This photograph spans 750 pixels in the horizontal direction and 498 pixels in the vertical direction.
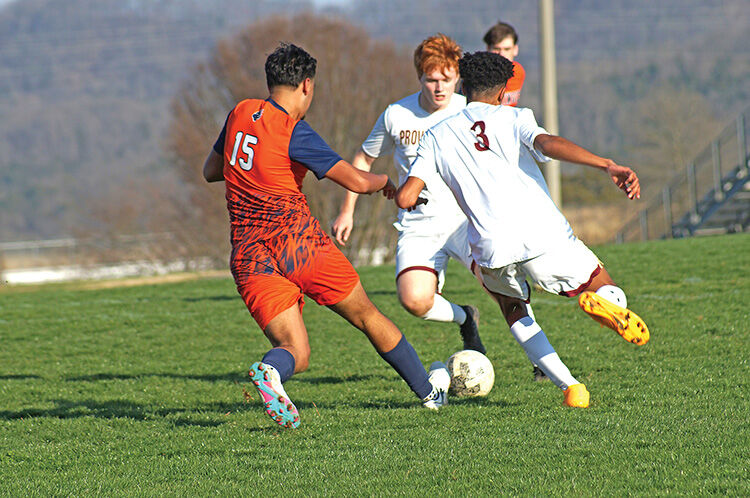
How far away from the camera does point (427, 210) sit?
236 inches

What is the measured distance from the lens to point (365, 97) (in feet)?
98.4

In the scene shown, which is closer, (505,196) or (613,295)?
(613,295)

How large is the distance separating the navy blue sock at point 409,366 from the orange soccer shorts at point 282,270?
1.84 ft

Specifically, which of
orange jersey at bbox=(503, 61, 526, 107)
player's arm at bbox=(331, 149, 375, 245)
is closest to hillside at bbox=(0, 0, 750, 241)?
orange jersey at bbox=(503, 61, 526, 107)

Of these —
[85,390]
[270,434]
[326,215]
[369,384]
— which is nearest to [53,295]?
[85,390]

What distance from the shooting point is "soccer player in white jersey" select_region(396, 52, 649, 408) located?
4.50 metres

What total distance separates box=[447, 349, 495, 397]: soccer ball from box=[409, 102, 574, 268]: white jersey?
0.97 metres

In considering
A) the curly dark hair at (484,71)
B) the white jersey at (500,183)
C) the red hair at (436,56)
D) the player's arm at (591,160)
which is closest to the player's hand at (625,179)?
the player's arm at (591,160)

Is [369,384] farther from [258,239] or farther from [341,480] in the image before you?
[341,480]

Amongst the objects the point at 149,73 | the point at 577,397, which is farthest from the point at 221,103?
the point at 149,73

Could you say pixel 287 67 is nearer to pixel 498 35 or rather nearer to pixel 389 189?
pixel 389 189

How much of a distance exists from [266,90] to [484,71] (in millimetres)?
27353

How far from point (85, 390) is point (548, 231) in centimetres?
372

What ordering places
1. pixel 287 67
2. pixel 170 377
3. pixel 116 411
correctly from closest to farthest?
pixel 287 67
pixel 116 411
pixel 170 377
